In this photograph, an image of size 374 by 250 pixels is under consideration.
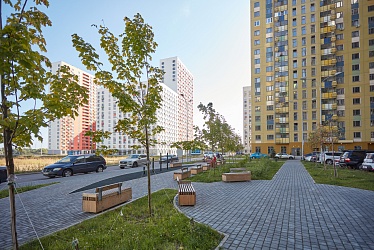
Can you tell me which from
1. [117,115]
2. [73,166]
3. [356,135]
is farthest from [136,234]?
[117,115]

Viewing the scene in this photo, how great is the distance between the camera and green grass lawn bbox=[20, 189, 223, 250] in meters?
4.78

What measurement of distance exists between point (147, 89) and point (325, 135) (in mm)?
20883

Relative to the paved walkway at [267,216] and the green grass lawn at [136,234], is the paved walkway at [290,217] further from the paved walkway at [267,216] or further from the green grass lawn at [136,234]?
the green grass lawn at [136,234]

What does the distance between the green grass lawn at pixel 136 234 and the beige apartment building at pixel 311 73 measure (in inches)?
2042

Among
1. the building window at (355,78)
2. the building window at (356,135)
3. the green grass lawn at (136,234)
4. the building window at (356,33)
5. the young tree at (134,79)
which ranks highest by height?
the building window at (356,33)

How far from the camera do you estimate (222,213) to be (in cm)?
720

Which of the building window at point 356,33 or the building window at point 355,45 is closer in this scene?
the building window at point 355,45

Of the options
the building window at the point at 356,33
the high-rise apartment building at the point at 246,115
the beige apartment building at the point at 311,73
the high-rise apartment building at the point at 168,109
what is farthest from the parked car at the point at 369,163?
the high-rise apartment building at the point at 246,115

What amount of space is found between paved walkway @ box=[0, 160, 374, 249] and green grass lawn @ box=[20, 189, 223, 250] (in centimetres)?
53

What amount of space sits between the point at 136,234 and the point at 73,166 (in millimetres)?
17168

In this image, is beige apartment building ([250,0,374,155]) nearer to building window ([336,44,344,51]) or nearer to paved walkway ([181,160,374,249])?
building window ([336,44,344,51])

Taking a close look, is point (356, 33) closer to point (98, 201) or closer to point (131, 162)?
point (131, 162)

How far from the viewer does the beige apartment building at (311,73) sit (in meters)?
53.7

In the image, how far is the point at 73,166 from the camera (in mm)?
20203
